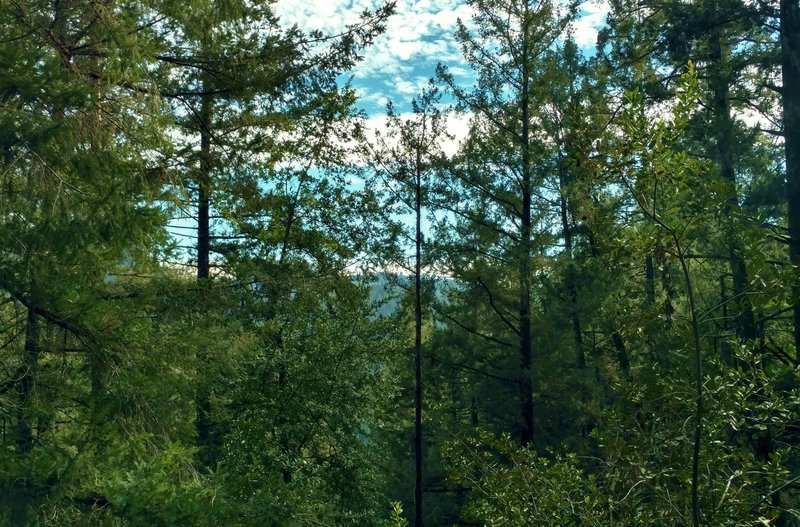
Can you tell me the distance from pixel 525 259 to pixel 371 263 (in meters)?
3.75

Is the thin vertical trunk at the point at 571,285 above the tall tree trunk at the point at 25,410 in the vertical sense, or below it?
above

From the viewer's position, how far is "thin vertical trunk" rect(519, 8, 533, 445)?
12742mm

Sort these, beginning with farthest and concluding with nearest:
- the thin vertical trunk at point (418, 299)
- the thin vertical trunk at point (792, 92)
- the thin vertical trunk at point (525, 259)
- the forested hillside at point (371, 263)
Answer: the thin vertical trunk at point (418, 299)
the thin vertical trunk at point (525, 259)
the thin vertical trunk at point (792, 92)
the forested hillside at point (371, 263)

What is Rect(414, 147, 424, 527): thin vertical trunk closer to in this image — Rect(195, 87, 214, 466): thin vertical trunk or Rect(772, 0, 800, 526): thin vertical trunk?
Rect(195, 87, 214, 466): thin vertical trunk

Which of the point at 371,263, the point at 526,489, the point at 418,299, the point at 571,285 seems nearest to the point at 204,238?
the point at 371,263

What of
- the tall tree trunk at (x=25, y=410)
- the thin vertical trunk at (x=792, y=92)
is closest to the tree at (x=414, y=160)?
the thin vertical trunk at (x=792, y=92)

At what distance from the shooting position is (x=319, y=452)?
41.5 feet

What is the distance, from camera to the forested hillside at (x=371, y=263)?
3.54 meters

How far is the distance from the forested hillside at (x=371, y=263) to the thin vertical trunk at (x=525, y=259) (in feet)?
0.23

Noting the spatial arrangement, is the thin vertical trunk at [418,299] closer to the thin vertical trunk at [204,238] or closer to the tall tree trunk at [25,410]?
the thin vertical trunk at [204,238]

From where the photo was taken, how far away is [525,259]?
12.6 m

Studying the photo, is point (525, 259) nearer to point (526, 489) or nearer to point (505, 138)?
point (505, 138)

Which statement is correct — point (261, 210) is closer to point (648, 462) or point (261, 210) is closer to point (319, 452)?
point (319, 452)

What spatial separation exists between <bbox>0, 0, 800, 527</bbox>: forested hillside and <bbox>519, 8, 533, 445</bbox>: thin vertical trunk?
7 centimetres
